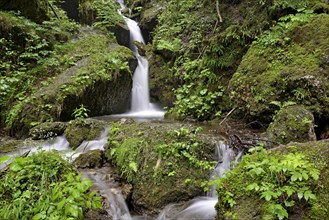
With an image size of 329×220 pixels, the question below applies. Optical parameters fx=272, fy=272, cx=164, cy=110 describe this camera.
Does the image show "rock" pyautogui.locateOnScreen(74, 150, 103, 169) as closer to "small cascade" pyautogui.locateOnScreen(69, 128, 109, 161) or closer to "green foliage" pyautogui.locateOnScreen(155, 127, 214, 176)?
"small cascade" pyautogui.locateOnScreen(69, 128, 109, 161)

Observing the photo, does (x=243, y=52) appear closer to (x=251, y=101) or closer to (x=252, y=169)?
(x=251, y=101)

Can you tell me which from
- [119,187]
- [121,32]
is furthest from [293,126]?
[121,32]

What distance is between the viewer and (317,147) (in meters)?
3.02

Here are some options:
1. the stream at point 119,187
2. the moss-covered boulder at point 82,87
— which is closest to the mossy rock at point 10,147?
the stream at point 119,187

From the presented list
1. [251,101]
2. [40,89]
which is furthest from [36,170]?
[40,89]

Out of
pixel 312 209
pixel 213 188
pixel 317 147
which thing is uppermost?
pixel 317 147

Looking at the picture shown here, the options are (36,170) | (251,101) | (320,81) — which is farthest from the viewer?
(251,101)

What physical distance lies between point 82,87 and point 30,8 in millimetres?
4328

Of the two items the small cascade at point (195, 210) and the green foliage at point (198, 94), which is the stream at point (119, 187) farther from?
the green foliage at point (198, 94)

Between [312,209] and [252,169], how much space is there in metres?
0.65

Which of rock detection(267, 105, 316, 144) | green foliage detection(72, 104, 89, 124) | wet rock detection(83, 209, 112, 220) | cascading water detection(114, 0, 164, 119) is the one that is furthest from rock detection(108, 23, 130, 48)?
wet rock detection(83, 209, 112, 220)

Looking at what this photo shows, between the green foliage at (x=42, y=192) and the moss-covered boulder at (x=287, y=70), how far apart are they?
429cm

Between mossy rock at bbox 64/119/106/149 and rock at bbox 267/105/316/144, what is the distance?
3.65 metres

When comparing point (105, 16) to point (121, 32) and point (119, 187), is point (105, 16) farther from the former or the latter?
point (119, 187)
